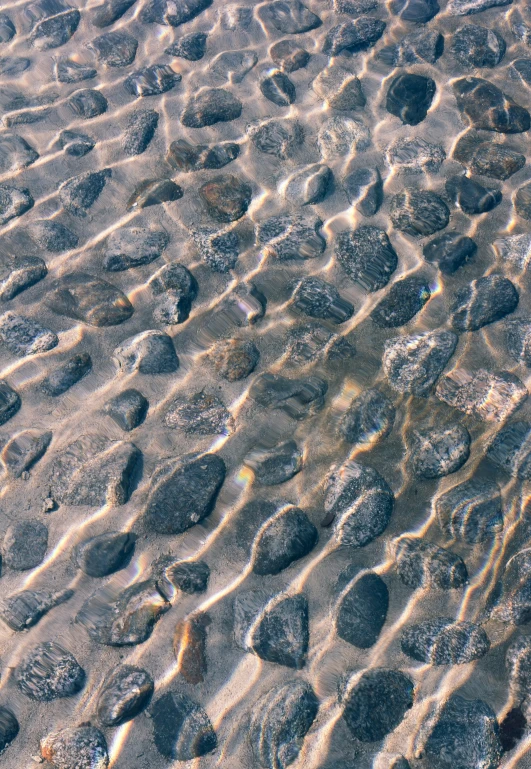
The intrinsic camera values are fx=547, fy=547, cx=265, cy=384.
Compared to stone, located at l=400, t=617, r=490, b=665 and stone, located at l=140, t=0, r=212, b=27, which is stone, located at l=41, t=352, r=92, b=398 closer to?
stone, located at l=400, t=617, r=490, b=665

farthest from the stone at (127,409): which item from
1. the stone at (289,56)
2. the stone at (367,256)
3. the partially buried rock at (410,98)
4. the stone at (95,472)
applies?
the stone at (289,56)

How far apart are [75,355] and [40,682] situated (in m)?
1.74

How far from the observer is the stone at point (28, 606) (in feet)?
8.82

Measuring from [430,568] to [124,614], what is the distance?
1521 millimetres

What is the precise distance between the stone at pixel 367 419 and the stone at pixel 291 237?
3.57 feet

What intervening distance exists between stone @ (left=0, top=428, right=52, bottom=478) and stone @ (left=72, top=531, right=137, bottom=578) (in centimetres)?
56

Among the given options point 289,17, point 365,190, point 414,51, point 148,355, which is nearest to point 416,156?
point 365,190

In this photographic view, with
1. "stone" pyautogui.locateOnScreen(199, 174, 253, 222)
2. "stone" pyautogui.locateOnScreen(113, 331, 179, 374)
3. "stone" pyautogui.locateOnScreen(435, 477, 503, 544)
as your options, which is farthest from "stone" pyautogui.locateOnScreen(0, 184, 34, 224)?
"stone" pyautogui.locateOnScreen(435, 477, 503, 544)

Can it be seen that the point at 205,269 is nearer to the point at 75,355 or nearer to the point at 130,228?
the point at 130,228

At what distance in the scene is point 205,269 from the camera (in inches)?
141

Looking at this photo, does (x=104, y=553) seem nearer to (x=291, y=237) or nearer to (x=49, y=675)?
(x=49, y=675)

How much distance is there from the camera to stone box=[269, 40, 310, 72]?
436 centimetres

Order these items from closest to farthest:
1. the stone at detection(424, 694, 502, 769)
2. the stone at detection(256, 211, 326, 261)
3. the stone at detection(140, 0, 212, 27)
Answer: the stone at detection(424, 694, 502, 769)
the stone at detection(256, 211, 326, 261)
the stone at detection(140, 0, 212, 27)

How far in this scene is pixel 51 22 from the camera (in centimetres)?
470
